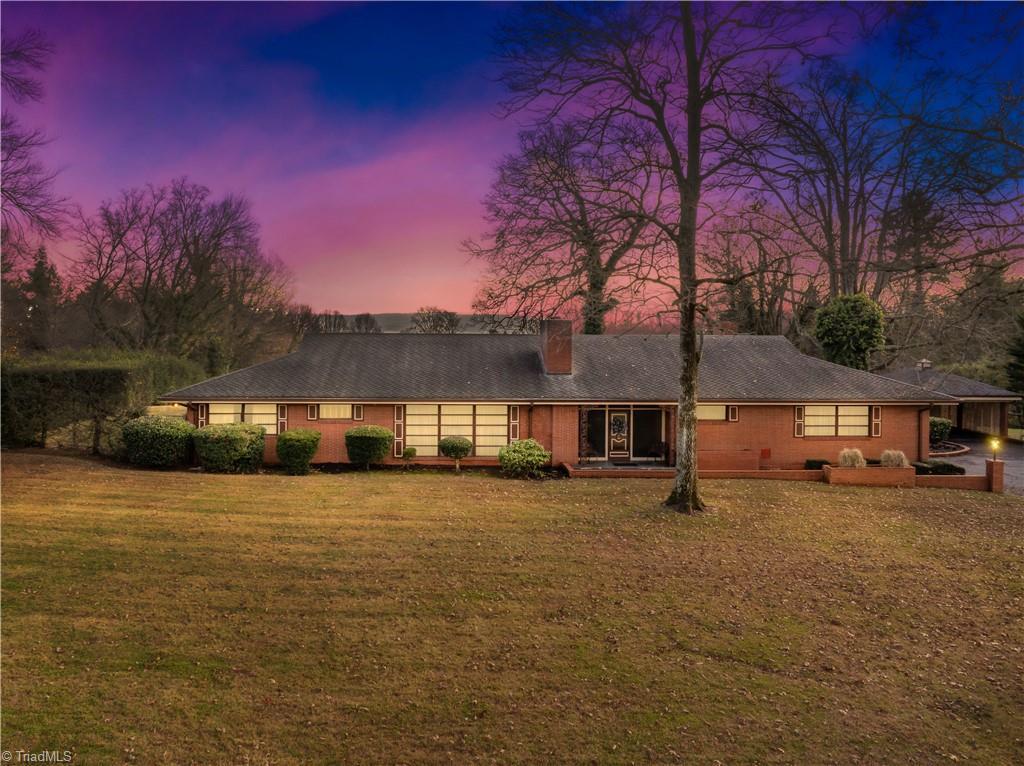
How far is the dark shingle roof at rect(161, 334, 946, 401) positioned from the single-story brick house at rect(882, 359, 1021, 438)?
8130 millimetres

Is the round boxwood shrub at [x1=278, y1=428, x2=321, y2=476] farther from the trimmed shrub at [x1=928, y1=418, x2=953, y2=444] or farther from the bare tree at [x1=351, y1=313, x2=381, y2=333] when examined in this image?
the bare tree at [x1=351, y1=313, x2=381, y2=333]

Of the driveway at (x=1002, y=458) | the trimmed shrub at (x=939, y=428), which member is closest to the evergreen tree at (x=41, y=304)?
the driveway at (x=1002, y=458)

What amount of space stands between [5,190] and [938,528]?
24945 millimetres

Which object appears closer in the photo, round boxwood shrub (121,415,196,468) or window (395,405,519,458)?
round boxwood shrub (121,415,196,468)

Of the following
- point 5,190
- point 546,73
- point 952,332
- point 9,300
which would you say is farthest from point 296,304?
point 952,332

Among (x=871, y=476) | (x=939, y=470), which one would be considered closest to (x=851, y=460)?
(x=871, y=476)

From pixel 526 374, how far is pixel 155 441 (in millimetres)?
12974

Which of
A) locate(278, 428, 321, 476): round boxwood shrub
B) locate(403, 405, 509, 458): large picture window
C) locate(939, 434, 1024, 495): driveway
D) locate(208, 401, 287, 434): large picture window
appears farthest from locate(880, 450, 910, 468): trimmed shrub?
locate(208, 401, 287, 434): large picture window

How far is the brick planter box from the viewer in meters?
19.0

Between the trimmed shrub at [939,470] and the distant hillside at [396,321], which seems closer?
the trimmed shrub at [939,470]

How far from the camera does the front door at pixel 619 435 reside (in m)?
22.9

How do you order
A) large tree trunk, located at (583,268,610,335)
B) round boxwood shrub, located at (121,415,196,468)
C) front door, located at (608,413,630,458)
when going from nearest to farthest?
large tree trunk, located at (583,268,610,335), round boxwood shrub, located at (121,415,196,468), front door, located at (608,413,630,458)

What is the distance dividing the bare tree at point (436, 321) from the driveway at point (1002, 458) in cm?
3035

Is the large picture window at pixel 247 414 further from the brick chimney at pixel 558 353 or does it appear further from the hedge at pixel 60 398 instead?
the brick chimney at pixel 558 353
